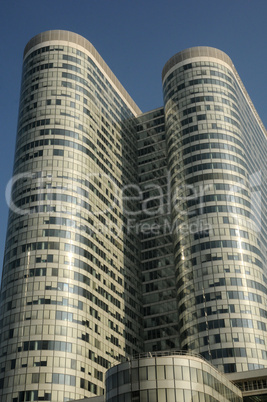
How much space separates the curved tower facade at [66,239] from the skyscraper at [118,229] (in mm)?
322

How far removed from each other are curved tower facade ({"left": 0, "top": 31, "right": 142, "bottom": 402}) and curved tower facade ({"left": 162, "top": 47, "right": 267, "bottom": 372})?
1832 centimetres

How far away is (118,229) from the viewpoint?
516 feet

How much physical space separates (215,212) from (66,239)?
126 feet

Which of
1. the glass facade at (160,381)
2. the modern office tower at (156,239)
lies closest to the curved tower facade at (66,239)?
the modern office tower at (156,239)

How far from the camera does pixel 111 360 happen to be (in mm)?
131500

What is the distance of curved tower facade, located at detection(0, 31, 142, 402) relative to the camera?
115 metres

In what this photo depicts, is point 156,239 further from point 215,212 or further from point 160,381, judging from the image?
point 160,381

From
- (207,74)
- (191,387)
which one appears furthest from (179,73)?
(191,387)

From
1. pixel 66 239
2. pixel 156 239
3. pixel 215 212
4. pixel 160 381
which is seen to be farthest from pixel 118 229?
pixel 160 381

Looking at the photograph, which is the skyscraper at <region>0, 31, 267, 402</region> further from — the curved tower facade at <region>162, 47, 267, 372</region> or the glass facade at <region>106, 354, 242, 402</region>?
the glass facade at <region>106, 354, 242, 402</region>

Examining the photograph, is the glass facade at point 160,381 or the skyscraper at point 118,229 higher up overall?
the skyscraper at point 118,229

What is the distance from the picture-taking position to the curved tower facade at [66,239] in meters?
115

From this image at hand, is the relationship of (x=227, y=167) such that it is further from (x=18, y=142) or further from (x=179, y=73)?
(x=18, y=142)

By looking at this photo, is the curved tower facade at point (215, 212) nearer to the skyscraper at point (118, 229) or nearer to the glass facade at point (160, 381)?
the skyscraper at point (118, 229)
